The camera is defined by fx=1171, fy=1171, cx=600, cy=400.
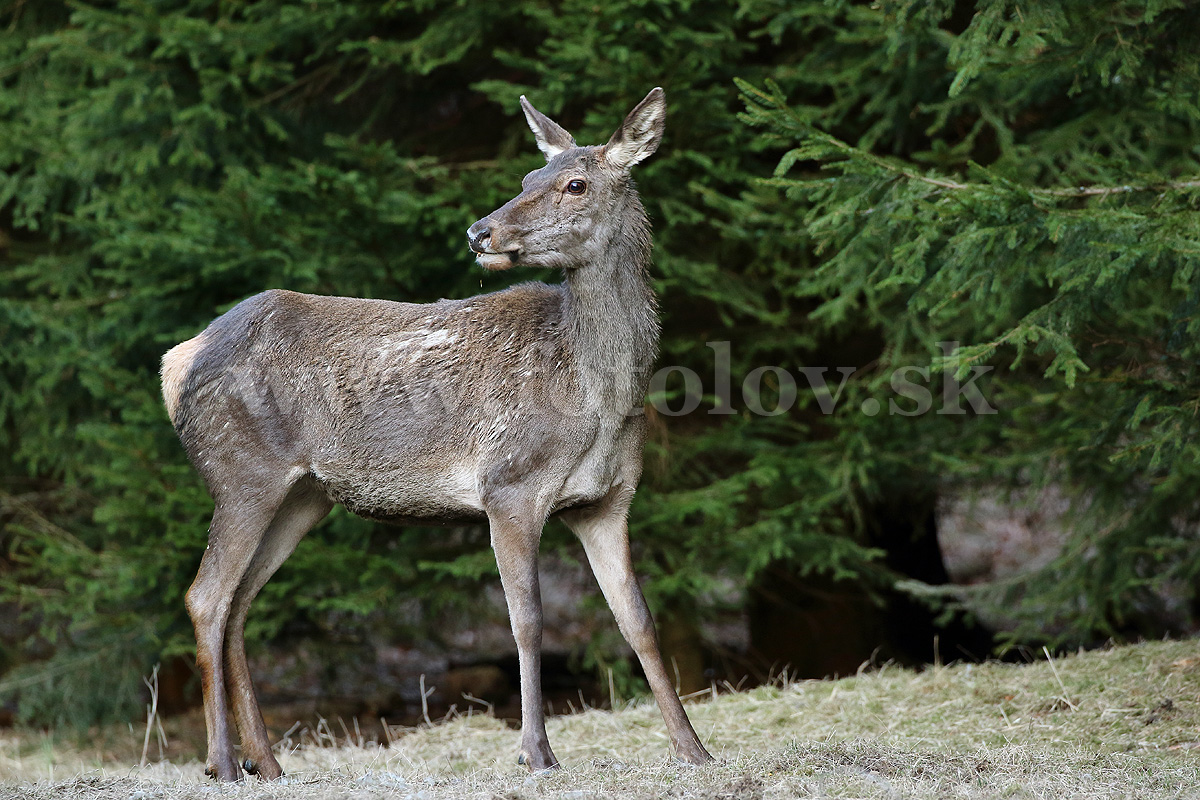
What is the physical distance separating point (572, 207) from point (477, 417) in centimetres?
98

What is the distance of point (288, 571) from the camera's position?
8117 mm

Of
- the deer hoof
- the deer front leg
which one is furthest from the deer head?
the deer hoof

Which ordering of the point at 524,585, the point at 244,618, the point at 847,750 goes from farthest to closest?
the point at 244,618, the point at 524,585, the point at 847,750

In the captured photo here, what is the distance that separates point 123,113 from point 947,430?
6287 millimetres

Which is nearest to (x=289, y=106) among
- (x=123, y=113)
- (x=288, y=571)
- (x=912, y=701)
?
(x=123, y=113)

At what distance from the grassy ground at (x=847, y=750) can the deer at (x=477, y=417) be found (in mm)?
525

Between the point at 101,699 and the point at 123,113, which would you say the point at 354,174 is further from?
the point at 101,699

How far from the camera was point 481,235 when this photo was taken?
4742 mm

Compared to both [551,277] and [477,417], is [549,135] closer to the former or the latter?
[477,417]

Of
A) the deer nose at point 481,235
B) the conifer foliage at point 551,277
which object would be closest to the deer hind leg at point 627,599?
the deer nose at point 481,235

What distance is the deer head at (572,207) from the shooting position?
482 cm

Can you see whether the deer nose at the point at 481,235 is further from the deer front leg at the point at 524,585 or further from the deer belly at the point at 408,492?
the deer front leg at the point at 524,585

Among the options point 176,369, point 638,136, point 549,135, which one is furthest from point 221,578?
point 638,136

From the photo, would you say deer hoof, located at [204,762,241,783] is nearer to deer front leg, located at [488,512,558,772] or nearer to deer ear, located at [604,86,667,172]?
deer front leg, located at [488,512,558,772]
